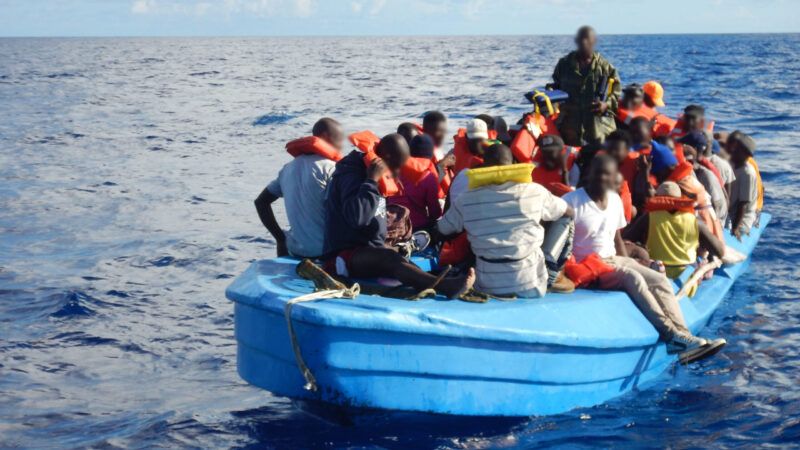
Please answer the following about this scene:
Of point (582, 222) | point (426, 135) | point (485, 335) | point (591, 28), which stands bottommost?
point (485, 335)

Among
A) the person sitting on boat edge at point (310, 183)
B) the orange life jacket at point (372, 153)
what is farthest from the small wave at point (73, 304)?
the orange life jacket at point (372, 153)

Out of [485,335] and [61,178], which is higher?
[485,335]

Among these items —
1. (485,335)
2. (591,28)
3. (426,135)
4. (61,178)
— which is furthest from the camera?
(61,178)

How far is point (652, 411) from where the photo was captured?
6.85 meters

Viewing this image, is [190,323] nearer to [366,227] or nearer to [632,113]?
[366,227]

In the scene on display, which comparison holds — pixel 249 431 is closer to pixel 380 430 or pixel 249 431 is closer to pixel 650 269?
pixel 380 430

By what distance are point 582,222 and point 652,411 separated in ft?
4.76

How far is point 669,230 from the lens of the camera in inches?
298

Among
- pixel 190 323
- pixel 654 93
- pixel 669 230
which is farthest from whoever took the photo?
pixel 654 93

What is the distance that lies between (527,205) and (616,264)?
126cm

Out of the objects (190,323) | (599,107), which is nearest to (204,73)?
(190,323)

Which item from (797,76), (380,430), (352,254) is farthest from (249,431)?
(797,76)

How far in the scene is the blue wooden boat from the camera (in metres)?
5.45

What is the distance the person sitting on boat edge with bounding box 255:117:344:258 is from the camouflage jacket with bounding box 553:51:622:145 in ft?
10.2
